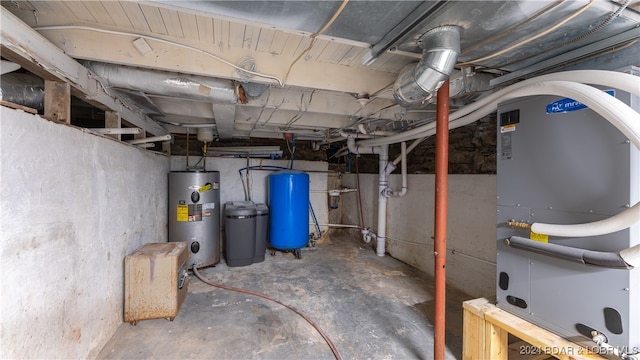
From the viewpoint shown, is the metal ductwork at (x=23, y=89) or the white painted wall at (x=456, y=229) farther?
the white painted wall at (x=456, y=229)

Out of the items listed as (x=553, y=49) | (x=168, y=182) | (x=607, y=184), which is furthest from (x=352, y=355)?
(x=168, y=182)

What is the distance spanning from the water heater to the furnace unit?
2.98m

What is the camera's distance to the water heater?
312 centimetres

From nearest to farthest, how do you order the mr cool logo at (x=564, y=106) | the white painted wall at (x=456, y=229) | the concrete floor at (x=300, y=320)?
the mr cool logo at (x=564, y=106) → the concrete floor at (x=300, y=320) → the white painted wall at (x=456, y=229)

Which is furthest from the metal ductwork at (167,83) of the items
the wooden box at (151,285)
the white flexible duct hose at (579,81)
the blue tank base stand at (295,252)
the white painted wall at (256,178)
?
the blue tank base stand at (295,252)

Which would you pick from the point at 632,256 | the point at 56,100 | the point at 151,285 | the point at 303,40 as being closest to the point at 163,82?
the point at 56,100

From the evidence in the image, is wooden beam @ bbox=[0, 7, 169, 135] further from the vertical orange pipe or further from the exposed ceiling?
the vertical orange pipe

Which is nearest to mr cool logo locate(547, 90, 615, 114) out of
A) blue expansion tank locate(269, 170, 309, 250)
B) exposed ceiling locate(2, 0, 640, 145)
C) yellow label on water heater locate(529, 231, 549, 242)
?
exposed ceiling locate(2, 0, 640, 145)

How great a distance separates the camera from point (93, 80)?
164cm

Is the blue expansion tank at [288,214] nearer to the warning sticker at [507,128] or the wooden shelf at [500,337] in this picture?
the wooden shelf at [500,337]

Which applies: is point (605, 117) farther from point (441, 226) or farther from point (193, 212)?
point (193, 212)

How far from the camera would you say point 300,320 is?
7.10 feet

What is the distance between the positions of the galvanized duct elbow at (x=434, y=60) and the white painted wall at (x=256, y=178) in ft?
11.3

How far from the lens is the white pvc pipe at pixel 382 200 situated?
3.76 meters
